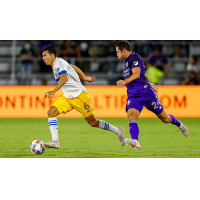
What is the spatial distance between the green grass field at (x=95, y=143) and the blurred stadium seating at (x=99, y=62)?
518cm

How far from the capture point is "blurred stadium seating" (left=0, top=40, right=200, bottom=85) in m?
16.4

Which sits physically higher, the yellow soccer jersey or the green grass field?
the yellow soccer jersey

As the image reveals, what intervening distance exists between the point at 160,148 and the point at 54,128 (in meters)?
2.12

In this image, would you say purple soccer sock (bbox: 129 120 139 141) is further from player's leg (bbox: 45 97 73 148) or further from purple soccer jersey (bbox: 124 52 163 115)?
player's leg (bbox: 45 97 73 148)

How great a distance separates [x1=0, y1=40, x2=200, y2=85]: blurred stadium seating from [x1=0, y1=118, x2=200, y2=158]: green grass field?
17.0ft

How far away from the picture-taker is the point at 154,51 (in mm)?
16000

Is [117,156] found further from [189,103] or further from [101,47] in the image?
[101,47]

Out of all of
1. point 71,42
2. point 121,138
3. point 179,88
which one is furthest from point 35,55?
point 121,138

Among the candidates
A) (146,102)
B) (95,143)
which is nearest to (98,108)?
(95,143)

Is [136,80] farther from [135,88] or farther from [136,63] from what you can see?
[136,63]

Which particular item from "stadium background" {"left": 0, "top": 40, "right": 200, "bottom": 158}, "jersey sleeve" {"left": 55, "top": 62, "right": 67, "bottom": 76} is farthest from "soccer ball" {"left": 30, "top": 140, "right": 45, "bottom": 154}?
"jersey sleeve" {"left": 55, "top": 62, "right": 67, "bottom": 76}

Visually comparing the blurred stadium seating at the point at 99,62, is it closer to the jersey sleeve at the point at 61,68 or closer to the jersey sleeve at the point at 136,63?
the jersey sleeve at the point at 61,68

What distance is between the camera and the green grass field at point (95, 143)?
22.1 ft

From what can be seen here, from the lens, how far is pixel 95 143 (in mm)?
8188
